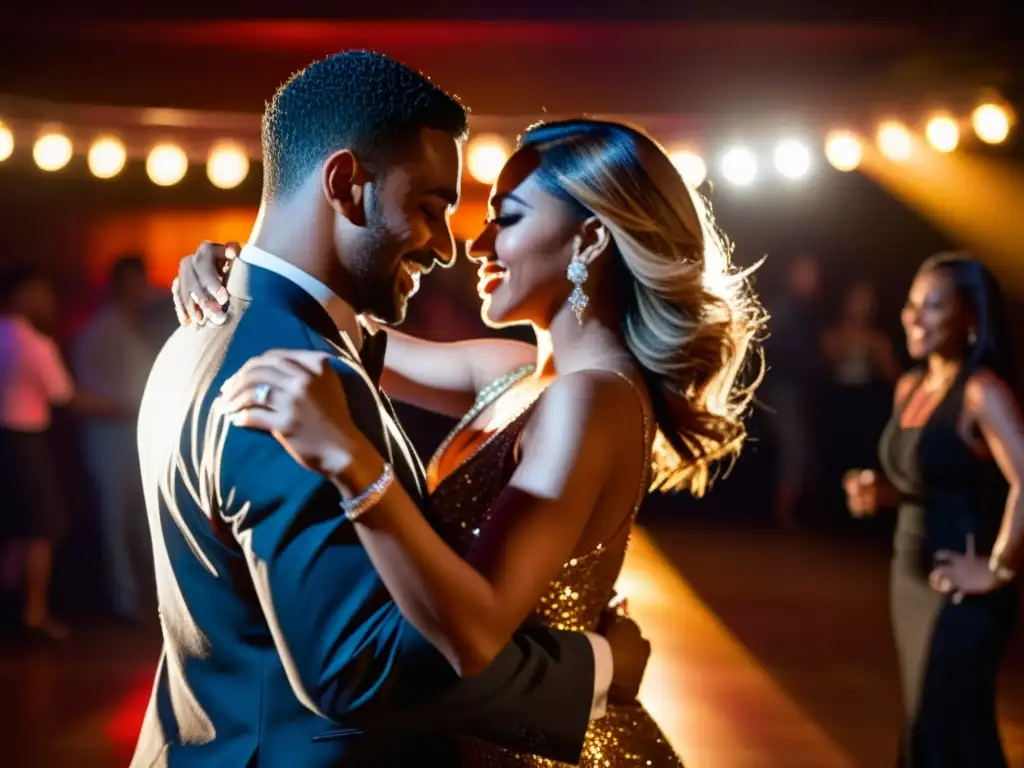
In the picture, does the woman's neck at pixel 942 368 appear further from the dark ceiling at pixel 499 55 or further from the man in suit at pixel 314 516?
the man in suit at pixel 314 516

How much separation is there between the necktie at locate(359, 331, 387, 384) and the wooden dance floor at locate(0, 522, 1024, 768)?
2.26m

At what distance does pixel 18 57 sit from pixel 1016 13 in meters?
4.22

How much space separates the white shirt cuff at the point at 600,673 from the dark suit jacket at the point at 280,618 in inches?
1.7

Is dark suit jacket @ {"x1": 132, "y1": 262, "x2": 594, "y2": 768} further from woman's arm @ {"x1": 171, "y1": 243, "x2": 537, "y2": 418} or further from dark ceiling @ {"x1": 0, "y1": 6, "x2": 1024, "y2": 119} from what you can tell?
dark ceiling @ {"x1": 0, "y1": 6, "x2": 1024, "y2": 119}

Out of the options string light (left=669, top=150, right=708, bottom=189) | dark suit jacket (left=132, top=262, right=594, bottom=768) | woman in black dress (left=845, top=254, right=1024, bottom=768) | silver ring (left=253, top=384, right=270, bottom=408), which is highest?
string light (left=669, top=150, right=708, bottom=189)

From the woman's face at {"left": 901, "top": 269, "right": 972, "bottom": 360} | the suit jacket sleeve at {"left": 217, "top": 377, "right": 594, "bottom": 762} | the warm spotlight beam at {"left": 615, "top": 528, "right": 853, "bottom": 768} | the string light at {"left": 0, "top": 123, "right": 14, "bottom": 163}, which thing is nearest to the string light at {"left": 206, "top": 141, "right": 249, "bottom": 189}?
the string light at {"left": 0, "top": 123, "right": 14, "bottom": 163}

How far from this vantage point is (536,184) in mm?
1559

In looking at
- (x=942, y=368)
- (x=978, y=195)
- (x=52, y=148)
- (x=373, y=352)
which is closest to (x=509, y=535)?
(x=373, y=352)

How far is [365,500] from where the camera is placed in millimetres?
1067

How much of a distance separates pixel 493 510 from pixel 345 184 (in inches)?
16.6

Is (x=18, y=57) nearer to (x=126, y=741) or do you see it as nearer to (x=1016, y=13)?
(x=126, y=741)

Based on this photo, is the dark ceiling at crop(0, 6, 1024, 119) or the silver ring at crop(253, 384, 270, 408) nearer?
the silver ring at crop(253, 384, 270, 408)

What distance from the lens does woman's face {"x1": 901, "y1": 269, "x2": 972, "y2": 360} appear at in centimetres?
292

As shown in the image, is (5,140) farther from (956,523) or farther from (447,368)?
(956,523)
